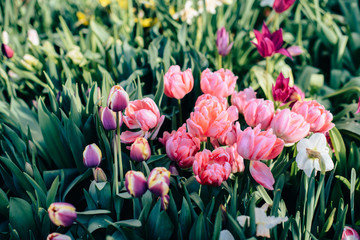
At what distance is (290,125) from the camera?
3.27 ft

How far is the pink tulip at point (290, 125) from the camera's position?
3.25 ft

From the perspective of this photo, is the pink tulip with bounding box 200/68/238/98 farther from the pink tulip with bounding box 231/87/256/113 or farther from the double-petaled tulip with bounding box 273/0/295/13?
the double-petaled tulip with bounding box 273/0/295/13

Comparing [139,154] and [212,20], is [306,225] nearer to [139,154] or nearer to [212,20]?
[139,154]

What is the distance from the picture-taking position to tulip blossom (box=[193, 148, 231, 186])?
925 millimetres

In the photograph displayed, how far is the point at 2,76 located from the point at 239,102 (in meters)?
1.18

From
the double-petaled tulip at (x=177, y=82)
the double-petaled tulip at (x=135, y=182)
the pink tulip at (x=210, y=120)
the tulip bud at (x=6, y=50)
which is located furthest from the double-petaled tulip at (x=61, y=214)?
the tulip bud at (x=6, y=50)

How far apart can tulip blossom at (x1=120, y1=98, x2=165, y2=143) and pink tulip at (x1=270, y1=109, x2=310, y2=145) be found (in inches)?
14.0

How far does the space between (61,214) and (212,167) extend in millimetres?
390

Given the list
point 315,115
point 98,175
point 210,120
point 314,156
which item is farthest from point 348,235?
point 98,175

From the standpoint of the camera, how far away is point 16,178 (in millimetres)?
1228

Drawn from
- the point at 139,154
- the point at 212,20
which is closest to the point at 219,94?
the point at 139,154

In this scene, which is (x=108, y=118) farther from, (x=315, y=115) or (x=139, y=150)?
(x=315, y=115)

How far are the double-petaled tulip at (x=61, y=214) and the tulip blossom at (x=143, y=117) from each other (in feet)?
1.13

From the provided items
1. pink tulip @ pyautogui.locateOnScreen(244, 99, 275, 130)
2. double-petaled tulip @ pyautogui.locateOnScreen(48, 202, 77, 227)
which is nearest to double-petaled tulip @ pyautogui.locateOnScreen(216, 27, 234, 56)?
pink tulip @ pyautogui.locateOnScreen(244, 99, 275, 130)
